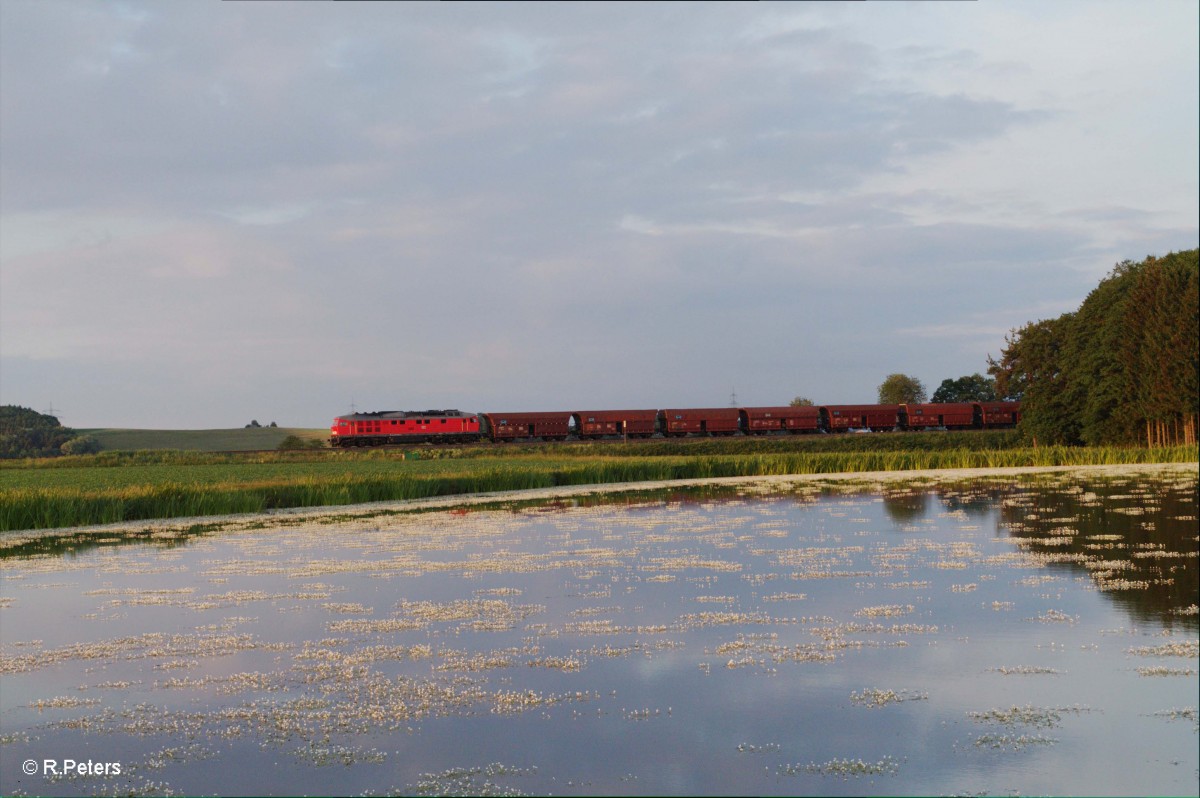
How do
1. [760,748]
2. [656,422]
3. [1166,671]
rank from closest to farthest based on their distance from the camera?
[760,748]
[1166,671]
[656,422]

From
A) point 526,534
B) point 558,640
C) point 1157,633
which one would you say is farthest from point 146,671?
point 526,534

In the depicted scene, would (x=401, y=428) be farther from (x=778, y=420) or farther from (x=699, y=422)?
(x=778, y=420)

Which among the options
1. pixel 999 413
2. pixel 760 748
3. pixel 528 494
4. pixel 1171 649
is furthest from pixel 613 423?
pixel 760 748

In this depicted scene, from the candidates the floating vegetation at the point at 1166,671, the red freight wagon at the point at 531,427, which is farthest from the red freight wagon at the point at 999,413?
the floating vegetation at the point at 1166,671

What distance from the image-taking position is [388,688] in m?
9.81

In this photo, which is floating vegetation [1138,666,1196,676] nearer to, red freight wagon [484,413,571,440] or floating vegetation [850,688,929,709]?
floating vegetation [850,688,929,709]

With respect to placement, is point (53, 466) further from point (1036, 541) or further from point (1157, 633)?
point (1157, 633)

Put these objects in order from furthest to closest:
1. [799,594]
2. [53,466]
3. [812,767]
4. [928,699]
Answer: [53,466] < [799,594] < [928,699] < [812,767]

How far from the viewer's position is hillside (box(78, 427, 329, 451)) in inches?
4798

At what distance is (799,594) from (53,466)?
61.6 m

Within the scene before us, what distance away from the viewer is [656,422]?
79.4 metres

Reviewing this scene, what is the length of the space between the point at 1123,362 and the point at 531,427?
1595 inches

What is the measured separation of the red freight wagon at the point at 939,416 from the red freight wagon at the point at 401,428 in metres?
33.9

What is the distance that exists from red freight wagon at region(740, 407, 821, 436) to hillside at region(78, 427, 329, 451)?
59.3 m
